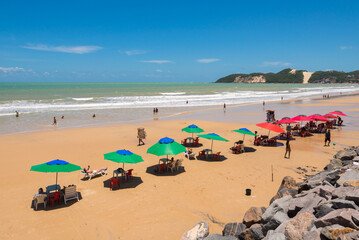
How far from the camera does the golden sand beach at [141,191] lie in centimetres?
741

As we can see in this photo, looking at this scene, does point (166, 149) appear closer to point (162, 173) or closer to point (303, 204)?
point (162, 173)

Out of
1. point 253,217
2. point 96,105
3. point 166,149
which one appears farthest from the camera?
point 96,105

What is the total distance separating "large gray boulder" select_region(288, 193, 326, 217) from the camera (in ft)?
18.8

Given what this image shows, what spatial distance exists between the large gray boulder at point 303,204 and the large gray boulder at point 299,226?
2.04ft

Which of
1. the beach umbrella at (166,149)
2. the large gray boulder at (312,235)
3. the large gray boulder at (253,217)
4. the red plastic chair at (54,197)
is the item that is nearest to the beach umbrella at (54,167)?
the red plastic chair at (54,197)

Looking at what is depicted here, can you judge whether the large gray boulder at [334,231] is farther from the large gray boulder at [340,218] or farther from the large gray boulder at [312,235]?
the large gray boulder at [340,218]

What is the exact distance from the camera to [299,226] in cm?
490

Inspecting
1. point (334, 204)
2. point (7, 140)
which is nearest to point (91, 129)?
point (7, 140)

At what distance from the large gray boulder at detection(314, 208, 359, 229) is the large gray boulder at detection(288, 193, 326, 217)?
98 cm

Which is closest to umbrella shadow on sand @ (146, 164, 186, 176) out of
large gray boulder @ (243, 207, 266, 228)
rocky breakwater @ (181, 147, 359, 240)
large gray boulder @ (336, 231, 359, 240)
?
rocky breakwater @ (181, 147, 359, 240)

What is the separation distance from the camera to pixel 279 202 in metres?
6.53

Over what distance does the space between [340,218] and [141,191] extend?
23.4 feet

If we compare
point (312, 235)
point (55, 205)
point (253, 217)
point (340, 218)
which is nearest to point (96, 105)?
point (55, 205)

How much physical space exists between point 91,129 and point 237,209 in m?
17.8
